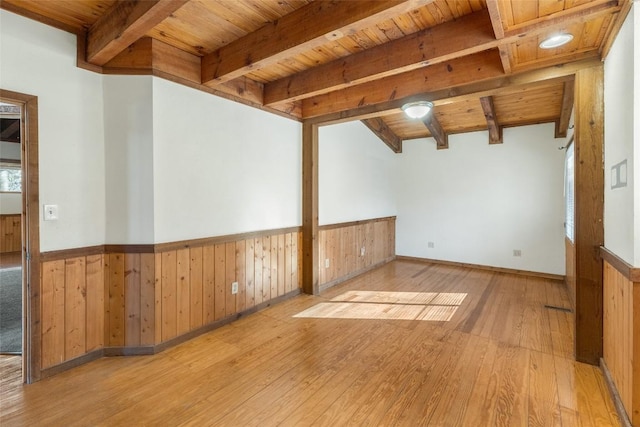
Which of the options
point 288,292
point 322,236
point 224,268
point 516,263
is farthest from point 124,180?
point 516,263

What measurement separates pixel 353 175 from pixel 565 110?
2963 millimetres

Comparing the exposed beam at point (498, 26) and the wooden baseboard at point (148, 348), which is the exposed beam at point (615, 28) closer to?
the exposed beam at point (498, 26)

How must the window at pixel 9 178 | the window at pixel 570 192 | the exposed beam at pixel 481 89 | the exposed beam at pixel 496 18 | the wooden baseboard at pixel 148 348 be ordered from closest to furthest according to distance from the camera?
the exposed beam at pixel 496 18 < the wooden baseboard at pixel 148 348 < the exposed beam at pixel 481 89 < the window at pixel 570 192 < the window at pixel 9 178

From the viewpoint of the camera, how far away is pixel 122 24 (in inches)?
79.1

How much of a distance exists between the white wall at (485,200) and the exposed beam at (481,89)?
2872mm

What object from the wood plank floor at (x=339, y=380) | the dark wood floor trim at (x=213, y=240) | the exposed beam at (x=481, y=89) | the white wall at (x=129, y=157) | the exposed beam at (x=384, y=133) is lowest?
the wood plank floor at (x=339, y=380)

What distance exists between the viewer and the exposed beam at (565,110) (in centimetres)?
353

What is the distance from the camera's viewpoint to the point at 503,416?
5.96ft

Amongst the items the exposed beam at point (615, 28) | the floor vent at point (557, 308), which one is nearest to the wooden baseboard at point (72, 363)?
the exposed beam at point (615, 28)

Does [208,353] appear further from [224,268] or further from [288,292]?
[288,292]

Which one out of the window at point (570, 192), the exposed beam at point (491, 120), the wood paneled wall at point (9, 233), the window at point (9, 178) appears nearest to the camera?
the window at point (570, 192)

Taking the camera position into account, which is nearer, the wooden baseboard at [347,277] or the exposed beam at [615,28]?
the exposed beam at [615,28]

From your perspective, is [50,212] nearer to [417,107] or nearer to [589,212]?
[417,107]

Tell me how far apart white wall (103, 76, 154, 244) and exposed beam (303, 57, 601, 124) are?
2150mm
